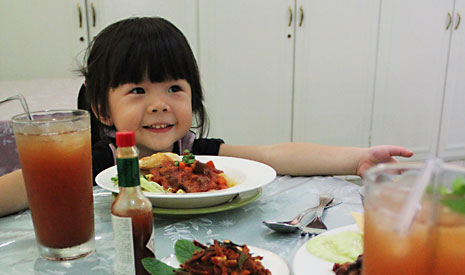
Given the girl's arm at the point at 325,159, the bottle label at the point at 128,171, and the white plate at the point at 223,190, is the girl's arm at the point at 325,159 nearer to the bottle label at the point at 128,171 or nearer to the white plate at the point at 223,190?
the white plate at the point at 223,190

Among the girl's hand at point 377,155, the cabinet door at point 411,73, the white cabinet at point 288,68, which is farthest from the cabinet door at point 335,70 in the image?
the girl's hand at point 377,155

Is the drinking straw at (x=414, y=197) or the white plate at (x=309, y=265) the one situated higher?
the drinking straw at (x=414, y=197)

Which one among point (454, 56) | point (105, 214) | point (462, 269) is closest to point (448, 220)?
point (462, 269)

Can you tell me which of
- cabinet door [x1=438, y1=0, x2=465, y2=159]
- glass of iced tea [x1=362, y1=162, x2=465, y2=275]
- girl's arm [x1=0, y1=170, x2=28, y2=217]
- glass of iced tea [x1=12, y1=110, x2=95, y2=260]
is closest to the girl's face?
girl's arm [x1=0, y1=170, x2=28, y2=217]

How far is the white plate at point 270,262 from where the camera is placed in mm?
587

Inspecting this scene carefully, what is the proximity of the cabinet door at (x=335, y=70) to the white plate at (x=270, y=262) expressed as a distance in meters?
2.66

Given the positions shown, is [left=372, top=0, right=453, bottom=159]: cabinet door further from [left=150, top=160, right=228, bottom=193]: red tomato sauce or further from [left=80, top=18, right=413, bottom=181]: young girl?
[left=150, top=160, right=228, bottom=193]: red tomato sauce

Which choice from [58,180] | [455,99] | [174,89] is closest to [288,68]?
[455,99]

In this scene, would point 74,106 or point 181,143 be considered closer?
point 181,143

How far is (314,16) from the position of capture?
3064mm

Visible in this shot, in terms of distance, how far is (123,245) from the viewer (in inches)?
21.6

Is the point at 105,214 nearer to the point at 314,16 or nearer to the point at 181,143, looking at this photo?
the point at 181,143

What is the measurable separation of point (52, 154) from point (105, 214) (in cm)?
25

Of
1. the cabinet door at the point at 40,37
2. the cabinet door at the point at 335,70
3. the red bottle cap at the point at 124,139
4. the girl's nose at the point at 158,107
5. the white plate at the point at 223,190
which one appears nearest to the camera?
the red bottle cap at the point at 124,139
